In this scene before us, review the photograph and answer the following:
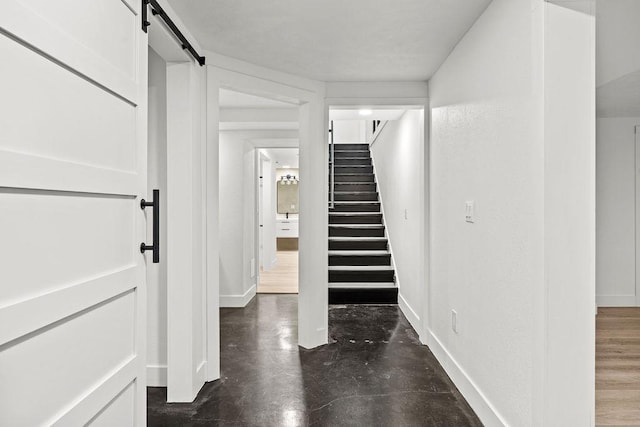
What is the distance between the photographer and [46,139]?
105cm

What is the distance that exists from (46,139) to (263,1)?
1371 mm

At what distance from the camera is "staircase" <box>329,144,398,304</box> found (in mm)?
4633

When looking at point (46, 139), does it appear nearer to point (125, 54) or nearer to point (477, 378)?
point (125, 54)

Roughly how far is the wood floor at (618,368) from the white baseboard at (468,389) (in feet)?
1.83

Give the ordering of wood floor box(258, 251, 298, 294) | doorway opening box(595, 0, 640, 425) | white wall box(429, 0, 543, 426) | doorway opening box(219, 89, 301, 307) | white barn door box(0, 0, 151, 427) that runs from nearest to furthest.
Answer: white barn door box(0, 0, 151, 427), white wall box(429, 0, 543, 426), doorway opening box(595, 0, 640, 425), doorway opening box(219, 89, 301, 307), wood floor box(258, 251, 298, 294)

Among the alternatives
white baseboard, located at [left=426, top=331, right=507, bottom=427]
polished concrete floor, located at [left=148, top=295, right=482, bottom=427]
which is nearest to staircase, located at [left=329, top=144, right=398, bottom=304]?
polished concrete floor, located at [left=148, top=295, right=482, bottom=427]

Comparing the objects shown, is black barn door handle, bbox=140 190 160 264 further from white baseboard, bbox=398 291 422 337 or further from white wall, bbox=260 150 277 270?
white wall, bbox=260 150 277 270

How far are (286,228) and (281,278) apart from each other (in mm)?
3790

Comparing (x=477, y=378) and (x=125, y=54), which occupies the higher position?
(x=125, y=54)

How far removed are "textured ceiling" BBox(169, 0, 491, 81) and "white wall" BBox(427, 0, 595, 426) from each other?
0.83ft

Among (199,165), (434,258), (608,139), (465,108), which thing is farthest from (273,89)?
(608,139)

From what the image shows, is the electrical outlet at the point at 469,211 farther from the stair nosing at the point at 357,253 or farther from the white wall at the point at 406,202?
the stair nosing at the point at 357,253

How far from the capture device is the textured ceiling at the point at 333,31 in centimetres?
204

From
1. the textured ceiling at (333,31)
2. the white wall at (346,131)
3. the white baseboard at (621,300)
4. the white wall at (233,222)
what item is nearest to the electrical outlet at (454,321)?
the textured ceiling at (333,31)
